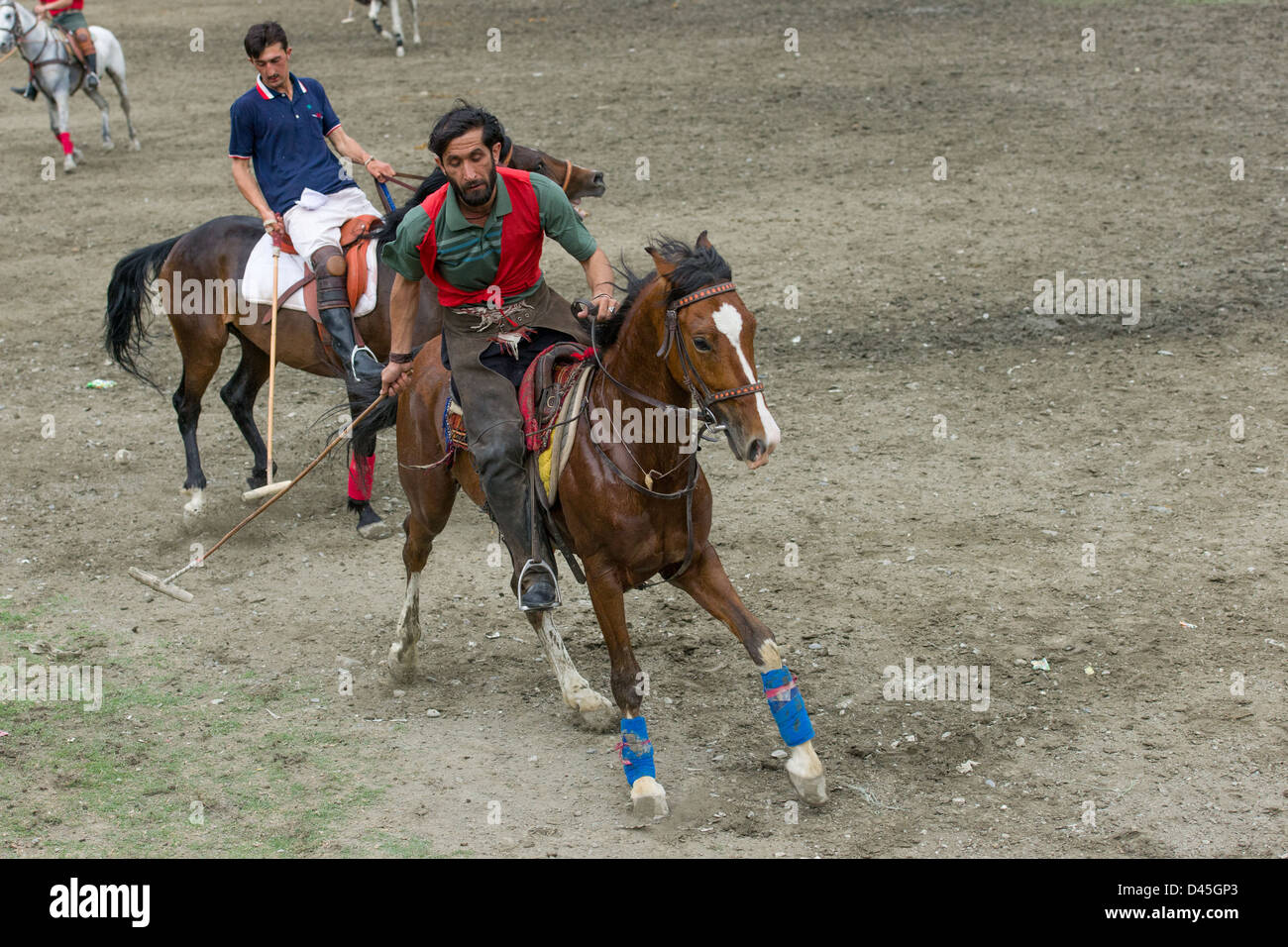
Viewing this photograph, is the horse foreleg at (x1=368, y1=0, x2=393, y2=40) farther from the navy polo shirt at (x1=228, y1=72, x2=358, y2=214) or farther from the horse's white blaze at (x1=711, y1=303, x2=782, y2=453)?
the horse's white blaze at (x1=711, y1=303, x2=782, y2=453)

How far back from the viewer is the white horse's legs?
21.9ft

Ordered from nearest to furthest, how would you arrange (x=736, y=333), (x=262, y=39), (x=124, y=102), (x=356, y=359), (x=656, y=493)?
(x=736, y=333), (x=656, y=493), (x=356, y=359), (x=262, y=39), (x=124, y=102)

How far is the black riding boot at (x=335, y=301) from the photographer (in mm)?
8219

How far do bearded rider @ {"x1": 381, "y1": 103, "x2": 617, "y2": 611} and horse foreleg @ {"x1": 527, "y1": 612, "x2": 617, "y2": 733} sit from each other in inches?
20.2

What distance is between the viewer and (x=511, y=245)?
5.73 m

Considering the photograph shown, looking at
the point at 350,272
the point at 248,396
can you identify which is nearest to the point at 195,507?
the point at 248,396

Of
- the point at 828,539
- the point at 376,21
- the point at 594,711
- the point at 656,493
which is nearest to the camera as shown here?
the point at 656,493

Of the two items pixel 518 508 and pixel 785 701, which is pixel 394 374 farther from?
pixel 785 701

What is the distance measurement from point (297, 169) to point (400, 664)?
348cm

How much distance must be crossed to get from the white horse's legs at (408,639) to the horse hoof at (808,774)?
2225 millimetres

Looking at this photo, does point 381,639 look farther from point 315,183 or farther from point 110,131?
point 110,131

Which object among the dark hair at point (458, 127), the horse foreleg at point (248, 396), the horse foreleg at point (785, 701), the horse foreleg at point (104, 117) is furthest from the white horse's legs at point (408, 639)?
the horse foreleg at point (104, 117)

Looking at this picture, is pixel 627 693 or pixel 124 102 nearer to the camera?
pixel 627 693

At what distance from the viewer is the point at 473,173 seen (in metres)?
5.42
